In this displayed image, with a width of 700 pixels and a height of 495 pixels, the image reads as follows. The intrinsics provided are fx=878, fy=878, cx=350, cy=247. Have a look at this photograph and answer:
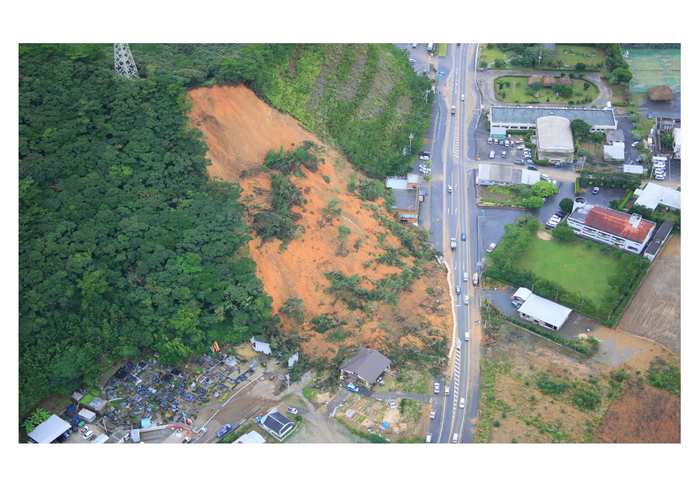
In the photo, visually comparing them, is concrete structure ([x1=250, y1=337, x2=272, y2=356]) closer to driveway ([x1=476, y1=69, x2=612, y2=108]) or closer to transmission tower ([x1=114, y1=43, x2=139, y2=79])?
transmission tower ([x1=114, y1=43, x2=139, y2=79])

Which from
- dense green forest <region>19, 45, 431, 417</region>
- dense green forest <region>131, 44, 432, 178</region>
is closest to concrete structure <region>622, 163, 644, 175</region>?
dense green forest <region>131, 44, 432, 178</region>

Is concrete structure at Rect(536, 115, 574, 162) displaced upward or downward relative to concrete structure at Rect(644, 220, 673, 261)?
upward

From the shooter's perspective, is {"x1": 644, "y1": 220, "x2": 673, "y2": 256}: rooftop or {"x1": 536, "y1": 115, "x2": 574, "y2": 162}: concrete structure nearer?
{"x1": 644, "y1": 220, "x2": 673, "y2": 256}: rooftop

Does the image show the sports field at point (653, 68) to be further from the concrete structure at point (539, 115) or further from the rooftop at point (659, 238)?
the rooftop at point (659, 238)

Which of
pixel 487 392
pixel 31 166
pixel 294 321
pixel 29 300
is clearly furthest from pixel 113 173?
pixel 487 392

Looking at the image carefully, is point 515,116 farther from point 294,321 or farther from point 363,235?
Answer: point 294,321

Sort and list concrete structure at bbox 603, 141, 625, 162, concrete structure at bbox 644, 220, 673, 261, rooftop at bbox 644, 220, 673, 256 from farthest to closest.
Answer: concrete structure at bbox 603, 141, 625, 162 → rooftop at bbox 644, 220, 673, 256 → concrete structure at bbox 644, 220, 673, 261
